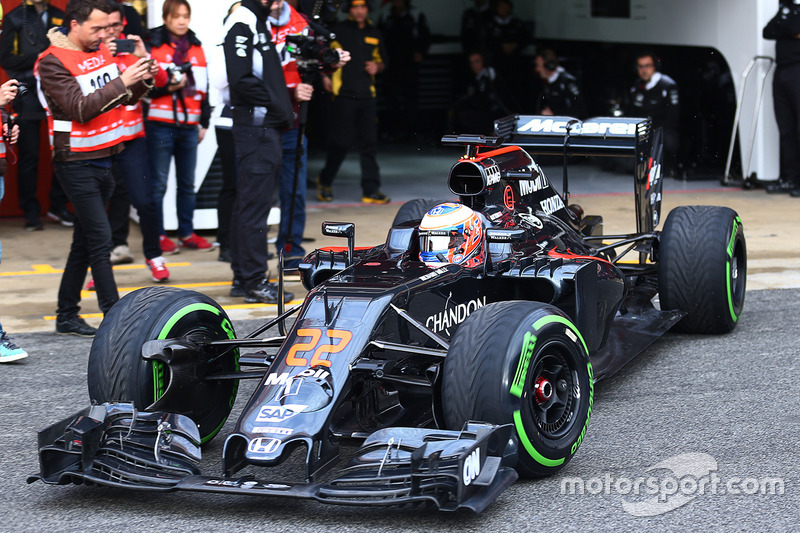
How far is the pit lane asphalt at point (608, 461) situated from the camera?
4.34 meters

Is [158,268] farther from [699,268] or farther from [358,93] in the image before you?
[699,268]

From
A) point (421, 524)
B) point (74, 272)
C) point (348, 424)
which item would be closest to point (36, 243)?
point (74, 272)

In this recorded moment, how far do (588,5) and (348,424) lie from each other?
13044mm

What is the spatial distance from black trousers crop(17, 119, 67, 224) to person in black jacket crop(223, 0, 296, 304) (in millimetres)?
3245

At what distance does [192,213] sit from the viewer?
1017cm

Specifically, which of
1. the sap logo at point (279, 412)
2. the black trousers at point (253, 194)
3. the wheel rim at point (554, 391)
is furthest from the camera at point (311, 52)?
the sap logo at point (279, 412)

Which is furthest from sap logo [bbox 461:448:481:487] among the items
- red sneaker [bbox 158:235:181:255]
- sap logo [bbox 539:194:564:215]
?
red sneaker [bbox 158:235:181:255]

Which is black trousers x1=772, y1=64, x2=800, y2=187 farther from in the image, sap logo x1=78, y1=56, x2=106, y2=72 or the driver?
sap logo x1=78, y1=56, x2=106, y2=72

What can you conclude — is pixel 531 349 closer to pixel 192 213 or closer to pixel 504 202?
pixel 504 202

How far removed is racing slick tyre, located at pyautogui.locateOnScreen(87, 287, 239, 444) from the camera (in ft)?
16.2

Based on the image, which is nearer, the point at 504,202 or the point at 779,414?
the point at 779,414

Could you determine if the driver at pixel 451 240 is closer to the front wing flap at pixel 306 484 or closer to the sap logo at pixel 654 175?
the front wing flap at pixel 306 484

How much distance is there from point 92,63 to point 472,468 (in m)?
4.22

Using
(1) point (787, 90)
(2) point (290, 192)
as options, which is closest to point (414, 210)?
(2) point (290, 192)
